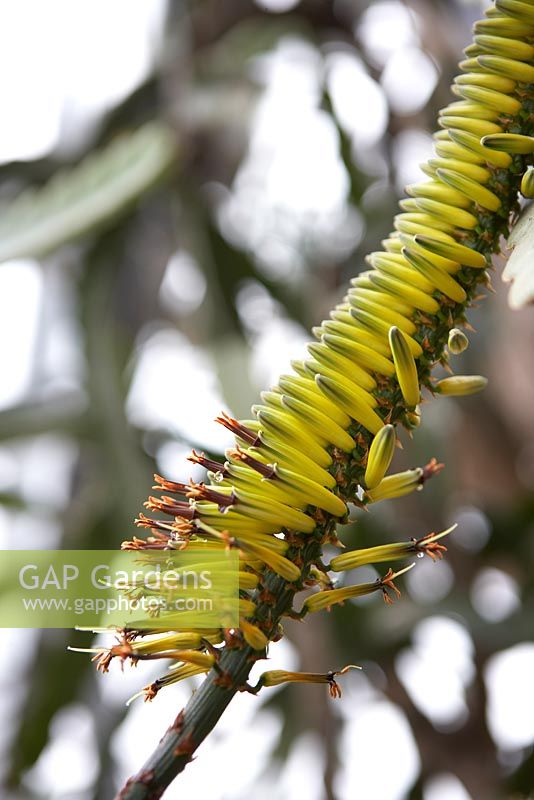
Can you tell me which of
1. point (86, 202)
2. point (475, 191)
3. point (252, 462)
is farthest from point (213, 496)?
point (86, 202)

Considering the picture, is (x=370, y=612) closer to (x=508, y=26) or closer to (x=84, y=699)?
(x=84, y=699)

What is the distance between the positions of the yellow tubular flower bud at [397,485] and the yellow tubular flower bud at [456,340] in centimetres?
4

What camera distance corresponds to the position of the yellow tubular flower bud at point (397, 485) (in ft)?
0.84

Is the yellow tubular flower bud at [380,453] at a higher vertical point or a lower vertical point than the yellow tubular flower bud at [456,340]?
lower

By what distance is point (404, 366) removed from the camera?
246 millimetres

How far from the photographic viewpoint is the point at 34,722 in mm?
919

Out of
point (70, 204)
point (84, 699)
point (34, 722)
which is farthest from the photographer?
point (84, 699)

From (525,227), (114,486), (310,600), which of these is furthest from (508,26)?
(114,486)

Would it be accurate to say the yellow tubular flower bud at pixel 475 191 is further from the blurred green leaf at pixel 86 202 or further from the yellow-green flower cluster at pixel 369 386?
the blurred green leaf at pixel 86 202

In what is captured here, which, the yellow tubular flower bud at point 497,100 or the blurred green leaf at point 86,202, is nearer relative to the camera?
the yellow tubular flower bud at point 497,100

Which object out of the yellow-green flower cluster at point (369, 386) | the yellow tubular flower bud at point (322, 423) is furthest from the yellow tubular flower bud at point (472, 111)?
the yellow tubular flower bud at point (322, 423)

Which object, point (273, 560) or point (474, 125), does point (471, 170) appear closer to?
point (474, 125)

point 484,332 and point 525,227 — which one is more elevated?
point 525,227

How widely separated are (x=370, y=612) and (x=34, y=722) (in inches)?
14.3
